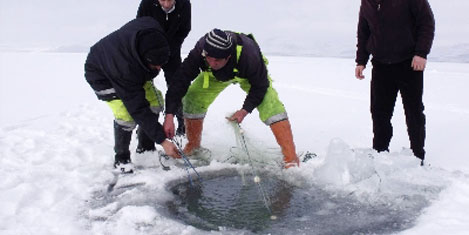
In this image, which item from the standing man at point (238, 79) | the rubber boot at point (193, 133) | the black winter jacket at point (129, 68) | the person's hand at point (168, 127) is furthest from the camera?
the rubber boot at point (193, 133)

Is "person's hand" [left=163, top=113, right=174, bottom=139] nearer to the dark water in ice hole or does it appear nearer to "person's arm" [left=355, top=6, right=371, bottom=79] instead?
Result: the dark water in ice hole

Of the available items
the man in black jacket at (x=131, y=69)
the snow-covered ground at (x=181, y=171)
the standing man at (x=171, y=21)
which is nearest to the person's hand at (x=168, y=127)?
the man in black jacket at (x=131, y=69)

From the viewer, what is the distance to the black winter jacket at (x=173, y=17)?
4051 millimetres

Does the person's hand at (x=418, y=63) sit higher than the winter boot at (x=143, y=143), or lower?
higher

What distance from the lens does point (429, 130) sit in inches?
198

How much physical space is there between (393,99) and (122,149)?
2354 mm

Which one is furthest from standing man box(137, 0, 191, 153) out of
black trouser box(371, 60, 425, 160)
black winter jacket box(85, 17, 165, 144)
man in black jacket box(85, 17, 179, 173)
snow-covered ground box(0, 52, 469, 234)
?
black trouser box(371, 60, 425, 160)

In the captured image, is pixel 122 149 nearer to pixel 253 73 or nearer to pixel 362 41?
pixel 253 73

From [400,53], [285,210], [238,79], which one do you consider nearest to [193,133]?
[238,79]

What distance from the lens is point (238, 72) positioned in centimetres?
363

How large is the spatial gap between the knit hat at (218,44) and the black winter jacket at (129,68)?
14.2 inches

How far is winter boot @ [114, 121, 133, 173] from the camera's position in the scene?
372 centimetres

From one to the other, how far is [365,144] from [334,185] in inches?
51.9

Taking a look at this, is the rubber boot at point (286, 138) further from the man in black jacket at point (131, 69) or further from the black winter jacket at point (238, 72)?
the man in black jacket at point (131, 69)
